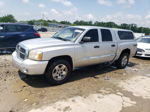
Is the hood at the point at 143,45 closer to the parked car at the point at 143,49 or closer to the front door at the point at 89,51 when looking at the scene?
the parked car at the point at 143,49

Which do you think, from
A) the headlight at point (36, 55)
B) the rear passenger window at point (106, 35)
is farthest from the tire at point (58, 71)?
the rear passenger window at point (106, 35)

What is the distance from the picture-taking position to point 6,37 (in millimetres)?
8039

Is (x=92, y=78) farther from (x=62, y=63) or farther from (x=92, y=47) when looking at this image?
(x=62, y=63)

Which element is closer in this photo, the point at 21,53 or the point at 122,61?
the point at 21,53

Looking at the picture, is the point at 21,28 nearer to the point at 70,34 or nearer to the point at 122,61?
the point at 70,34

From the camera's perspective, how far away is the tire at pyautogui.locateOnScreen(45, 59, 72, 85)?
4.46 meters

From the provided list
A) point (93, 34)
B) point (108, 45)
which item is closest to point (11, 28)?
point (93, 34)

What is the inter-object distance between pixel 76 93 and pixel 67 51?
1.25 m

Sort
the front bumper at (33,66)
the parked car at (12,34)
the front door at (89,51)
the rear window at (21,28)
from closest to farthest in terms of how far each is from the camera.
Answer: the front bumper at (33,66), the front door at (89,51), the parked car at (12,34), the rear window at (21,28)

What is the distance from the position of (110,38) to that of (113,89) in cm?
220

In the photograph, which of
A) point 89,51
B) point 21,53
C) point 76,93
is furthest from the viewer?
point 89,51

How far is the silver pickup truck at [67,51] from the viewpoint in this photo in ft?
13.9

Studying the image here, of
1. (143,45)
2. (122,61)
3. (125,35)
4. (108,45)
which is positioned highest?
(125,35)

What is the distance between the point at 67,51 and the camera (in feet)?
15.3
